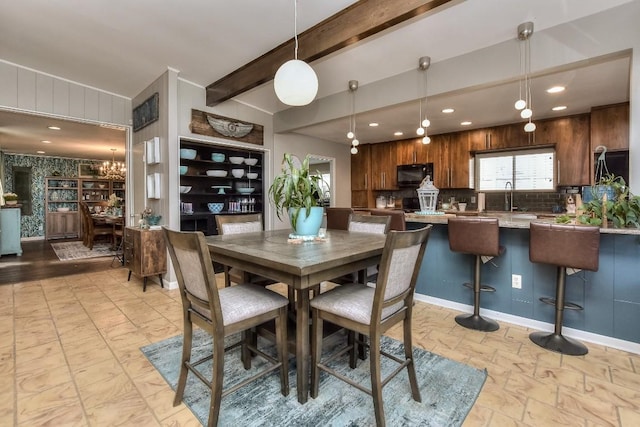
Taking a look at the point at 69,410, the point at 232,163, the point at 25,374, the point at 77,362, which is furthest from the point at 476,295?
the point at 232,163

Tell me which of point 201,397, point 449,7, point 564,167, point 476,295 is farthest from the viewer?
point 564,167

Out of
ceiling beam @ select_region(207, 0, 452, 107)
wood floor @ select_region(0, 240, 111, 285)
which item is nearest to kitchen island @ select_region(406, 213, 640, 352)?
ceiling beam @ select_region(207, 0, 452, 107)

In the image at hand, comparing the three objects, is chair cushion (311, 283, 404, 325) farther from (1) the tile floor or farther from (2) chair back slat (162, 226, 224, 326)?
(1) the tile floor

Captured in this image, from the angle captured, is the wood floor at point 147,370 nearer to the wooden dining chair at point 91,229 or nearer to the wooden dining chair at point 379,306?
the wooden dining chair at point 379,306

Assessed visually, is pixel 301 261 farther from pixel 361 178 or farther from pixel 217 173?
pixel 361 178

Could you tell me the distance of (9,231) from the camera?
566 cm

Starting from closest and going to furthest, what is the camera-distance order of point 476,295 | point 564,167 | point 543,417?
point 543,417, point 476,295, point 564,167

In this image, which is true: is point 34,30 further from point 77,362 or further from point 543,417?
point 543,417

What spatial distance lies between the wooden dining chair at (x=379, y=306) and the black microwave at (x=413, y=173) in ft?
15.2

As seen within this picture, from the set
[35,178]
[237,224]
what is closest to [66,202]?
[35,178]

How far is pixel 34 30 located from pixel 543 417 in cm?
496

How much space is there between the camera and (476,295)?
2.72m

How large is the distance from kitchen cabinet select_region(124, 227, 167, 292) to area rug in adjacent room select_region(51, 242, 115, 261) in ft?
9.47

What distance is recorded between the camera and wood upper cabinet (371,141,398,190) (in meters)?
6.40
